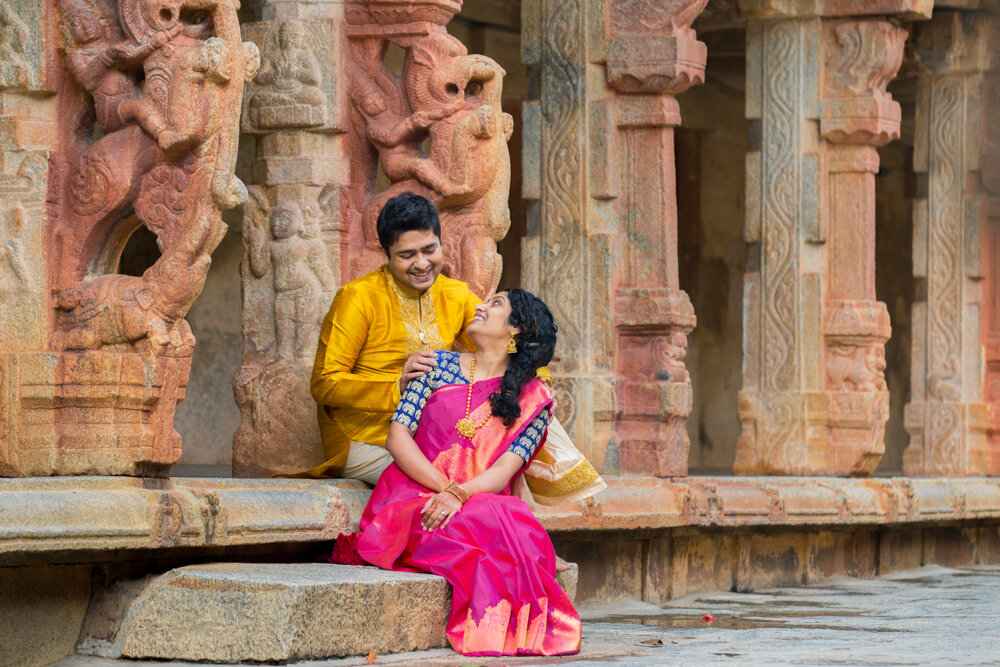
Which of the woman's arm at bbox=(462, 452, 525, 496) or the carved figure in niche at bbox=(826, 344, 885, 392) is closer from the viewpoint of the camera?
the woman's arm at bbox=(462, 452, 525, 496)

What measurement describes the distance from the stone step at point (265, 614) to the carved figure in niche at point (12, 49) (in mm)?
1608

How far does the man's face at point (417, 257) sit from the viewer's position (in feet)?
21.8

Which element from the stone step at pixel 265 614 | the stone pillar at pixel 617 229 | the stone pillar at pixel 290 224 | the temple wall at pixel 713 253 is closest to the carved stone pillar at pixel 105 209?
the stone step at pixel 265 614

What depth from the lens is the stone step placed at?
5.40 meters

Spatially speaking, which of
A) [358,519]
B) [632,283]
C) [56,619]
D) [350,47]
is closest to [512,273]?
[632,283]

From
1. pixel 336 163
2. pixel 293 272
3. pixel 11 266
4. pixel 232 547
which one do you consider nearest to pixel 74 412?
pixel 11 266

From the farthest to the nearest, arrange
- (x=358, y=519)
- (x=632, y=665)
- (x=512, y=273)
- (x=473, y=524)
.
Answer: (x=512, y=273)
(x=358, y=519)
(x=473, y=524)
(x=632, y=665)

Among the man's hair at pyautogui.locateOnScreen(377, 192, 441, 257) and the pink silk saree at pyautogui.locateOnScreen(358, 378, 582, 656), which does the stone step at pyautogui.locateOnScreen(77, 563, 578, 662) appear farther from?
Answer: the man's hair at pyautogui.locateOnScreen(377, 192, 441, 257)

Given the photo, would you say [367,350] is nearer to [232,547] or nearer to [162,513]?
[232,547]

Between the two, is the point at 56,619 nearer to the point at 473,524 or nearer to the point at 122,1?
the point at 473,524

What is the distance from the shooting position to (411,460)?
626 centimetres

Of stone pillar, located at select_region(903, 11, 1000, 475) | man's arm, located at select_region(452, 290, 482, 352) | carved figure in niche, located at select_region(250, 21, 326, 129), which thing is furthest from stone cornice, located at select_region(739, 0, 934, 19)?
man's arm, located at select_region(452, 290, 482, 352)

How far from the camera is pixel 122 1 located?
20.0 feet

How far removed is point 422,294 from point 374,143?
0.90 meters
